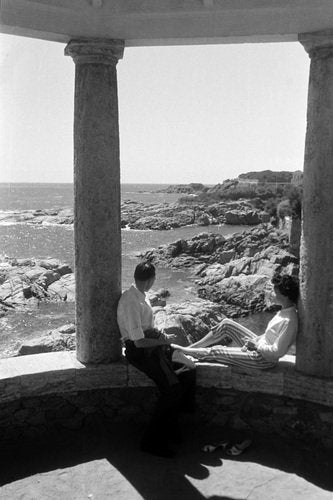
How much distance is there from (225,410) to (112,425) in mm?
1094

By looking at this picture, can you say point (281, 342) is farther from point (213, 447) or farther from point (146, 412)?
point (146, 412)

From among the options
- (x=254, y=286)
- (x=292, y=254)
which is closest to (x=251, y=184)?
(x=292, y=254)

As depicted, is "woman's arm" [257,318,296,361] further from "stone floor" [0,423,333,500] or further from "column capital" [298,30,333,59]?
"column capital" [298,30,333,59]

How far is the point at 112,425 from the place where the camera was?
5.42m

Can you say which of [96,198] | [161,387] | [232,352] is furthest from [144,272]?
[232,352]

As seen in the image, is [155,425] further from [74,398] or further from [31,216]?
[31,216]

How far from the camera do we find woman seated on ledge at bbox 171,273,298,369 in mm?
5164

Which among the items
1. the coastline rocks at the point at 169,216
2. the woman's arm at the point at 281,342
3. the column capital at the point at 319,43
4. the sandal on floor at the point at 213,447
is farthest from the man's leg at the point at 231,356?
the coastline rocks at the point at 169,216

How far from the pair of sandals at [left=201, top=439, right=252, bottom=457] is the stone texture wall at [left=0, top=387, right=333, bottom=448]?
0.32 metres

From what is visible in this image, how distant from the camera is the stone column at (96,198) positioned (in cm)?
521

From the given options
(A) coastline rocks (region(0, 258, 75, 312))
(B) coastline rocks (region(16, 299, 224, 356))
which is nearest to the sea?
(A) coastline rocks (region(0, 258, 75, 312))

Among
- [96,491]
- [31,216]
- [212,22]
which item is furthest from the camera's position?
[31,216]

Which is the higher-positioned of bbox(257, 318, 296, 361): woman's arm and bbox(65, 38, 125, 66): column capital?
bbox(65, 38, 125, 66): column capital

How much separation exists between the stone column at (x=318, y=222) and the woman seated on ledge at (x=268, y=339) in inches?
4.5
